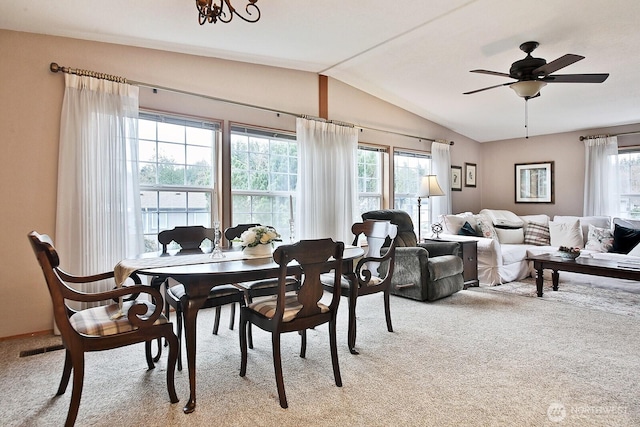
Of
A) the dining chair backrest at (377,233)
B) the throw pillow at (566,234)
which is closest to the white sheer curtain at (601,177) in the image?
the throw pillow at (566,234)

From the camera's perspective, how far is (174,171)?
3793 mm

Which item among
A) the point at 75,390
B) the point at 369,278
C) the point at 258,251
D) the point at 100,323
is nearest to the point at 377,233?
the point at 369,278

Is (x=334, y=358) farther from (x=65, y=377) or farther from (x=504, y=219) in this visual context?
(x=504, y=219)

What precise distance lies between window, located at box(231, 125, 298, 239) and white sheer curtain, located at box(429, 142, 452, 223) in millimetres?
2642

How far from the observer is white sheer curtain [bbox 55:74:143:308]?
3088 mm

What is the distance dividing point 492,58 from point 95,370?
4.41 meters

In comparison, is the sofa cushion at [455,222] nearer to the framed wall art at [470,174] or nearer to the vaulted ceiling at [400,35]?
the framed wall art at [470,174]

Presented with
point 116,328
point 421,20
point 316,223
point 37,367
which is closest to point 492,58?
point 421,20

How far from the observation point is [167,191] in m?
3.75

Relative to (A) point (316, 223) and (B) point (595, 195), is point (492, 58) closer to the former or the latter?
(A) point (316, 223)

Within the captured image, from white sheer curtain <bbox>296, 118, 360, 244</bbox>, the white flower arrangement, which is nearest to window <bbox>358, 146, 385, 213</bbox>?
white sheer curtain <bbox>296, 118, 360, 244</bbox>

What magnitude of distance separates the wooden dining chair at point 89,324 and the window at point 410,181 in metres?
4.34

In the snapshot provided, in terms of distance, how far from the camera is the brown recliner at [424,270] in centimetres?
401

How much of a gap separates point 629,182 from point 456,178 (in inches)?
96.3
